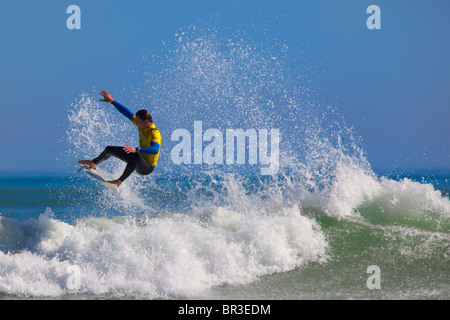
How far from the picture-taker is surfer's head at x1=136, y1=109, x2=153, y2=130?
709 centimetres

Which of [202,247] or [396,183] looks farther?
[396,183]

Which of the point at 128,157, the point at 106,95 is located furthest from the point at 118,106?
the point at 128,157

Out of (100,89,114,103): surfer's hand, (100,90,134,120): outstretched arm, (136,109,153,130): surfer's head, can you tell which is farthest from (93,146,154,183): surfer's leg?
(100,89,114,103): surfer's hand

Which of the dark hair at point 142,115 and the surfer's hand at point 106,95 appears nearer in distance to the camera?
the dark hair at point 142,115

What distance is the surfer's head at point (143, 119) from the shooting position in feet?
23.3

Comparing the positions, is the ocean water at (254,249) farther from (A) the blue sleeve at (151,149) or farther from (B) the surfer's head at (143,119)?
(B) the surfer's head at (143,119)

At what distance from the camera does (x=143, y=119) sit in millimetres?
7109

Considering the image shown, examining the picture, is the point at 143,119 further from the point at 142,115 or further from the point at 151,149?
the point at 151,149

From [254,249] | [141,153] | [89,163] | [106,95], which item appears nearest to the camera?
[141,153]

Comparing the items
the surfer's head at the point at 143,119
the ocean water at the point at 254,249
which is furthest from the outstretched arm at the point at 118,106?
the ocean water at the point at 254,249
